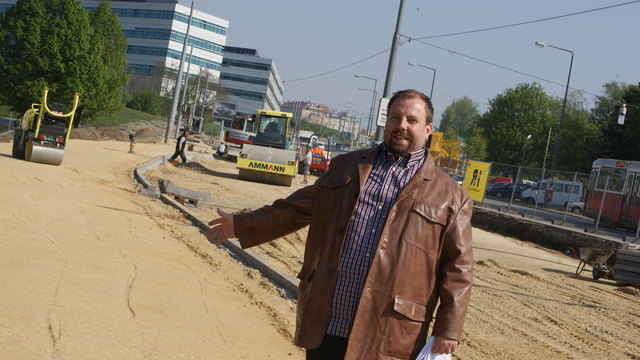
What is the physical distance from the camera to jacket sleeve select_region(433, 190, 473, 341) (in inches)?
137

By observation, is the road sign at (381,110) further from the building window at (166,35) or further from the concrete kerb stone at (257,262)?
the building window at (166,35)

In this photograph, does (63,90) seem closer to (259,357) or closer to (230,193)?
(230,193)

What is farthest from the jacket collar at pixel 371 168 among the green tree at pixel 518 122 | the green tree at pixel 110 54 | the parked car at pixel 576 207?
the green tree at pixel 518 122

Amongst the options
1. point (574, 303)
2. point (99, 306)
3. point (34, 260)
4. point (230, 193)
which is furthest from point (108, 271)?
point (230, 193)

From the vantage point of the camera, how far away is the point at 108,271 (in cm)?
853

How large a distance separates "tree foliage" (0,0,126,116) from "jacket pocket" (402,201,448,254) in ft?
136

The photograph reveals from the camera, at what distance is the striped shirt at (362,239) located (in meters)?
3.46

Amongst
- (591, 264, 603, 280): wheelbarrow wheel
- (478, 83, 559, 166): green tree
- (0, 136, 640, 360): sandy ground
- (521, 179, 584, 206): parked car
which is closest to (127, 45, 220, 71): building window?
(478, 83, 559, 166): green tree

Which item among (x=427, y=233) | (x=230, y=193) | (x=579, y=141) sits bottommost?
(x=230, y=193)

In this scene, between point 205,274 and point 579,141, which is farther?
point 579,141

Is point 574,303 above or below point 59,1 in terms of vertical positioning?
below

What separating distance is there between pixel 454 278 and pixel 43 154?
20.7m

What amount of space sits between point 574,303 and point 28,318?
30.9 feet

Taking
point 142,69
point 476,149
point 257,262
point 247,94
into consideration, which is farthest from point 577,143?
point 247,94
